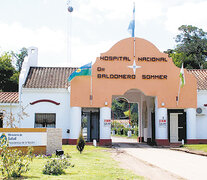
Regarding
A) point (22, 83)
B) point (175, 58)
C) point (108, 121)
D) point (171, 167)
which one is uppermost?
point (175, 58)

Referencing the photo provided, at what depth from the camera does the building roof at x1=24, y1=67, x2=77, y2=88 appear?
94.5 feet

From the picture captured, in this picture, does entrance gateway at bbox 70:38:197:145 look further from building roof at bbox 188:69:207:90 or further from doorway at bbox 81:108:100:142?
building roof at bbox 188:69:207:90

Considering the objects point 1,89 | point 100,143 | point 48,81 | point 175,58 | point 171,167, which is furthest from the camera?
point 175,58

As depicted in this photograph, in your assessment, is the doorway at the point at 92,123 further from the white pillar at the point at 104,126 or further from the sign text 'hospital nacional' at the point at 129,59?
the sign text 'hospital nacional' at the point at 129,59

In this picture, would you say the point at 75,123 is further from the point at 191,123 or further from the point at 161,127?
the point at 191,123

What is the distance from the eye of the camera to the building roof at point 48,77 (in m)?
28.8

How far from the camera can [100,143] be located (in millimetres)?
27125

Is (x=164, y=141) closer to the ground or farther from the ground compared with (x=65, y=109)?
closer to the ground

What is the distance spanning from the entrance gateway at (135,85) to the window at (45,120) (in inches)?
86.5

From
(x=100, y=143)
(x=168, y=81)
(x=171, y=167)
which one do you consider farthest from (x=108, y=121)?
(x=171, y=167)

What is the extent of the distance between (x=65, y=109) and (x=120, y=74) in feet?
18.2

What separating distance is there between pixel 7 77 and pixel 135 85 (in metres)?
27.8

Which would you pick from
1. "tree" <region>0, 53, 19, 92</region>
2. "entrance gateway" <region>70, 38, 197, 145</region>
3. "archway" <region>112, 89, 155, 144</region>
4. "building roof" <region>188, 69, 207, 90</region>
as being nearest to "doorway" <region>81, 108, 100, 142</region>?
"entrance gateway" <region>70, 38, 197, 145</region>

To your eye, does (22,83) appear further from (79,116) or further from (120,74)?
(120,74)
